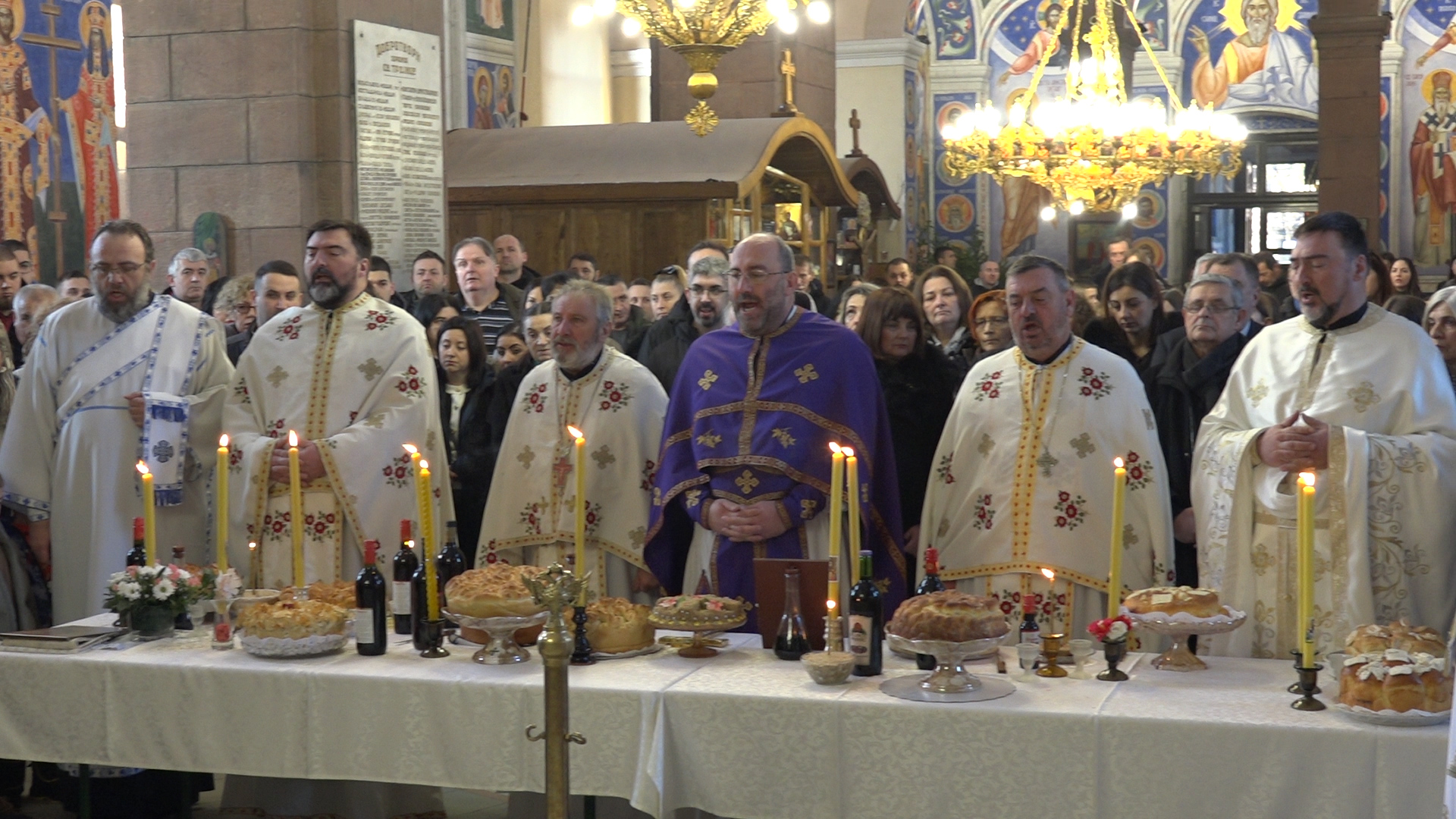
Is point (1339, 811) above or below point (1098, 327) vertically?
below

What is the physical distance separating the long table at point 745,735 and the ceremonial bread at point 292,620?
7 cm

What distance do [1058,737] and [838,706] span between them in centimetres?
43

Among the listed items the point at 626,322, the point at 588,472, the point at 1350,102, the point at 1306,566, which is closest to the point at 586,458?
the point at 588,472

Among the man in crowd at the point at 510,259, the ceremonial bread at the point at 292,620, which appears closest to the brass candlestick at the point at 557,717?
the ceremonial bread at the point at 292,620

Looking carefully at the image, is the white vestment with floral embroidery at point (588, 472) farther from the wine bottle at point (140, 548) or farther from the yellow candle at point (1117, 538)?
the yellow candle at point (1117, 538)

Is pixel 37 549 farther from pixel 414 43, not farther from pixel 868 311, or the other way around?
pixel 414 43

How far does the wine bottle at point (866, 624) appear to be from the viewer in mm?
3414

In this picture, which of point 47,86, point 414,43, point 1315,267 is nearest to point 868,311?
point 1315,267

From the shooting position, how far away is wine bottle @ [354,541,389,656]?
3.67 meters

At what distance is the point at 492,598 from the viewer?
11.7 feet

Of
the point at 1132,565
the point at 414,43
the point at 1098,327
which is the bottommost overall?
the point at 1132,565

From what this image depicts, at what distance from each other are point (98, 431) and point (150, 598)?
1537 millimetres

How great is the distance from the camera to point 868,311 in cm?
507

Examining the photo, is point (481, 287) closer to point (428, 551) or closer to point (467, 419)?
point (467, 419)
